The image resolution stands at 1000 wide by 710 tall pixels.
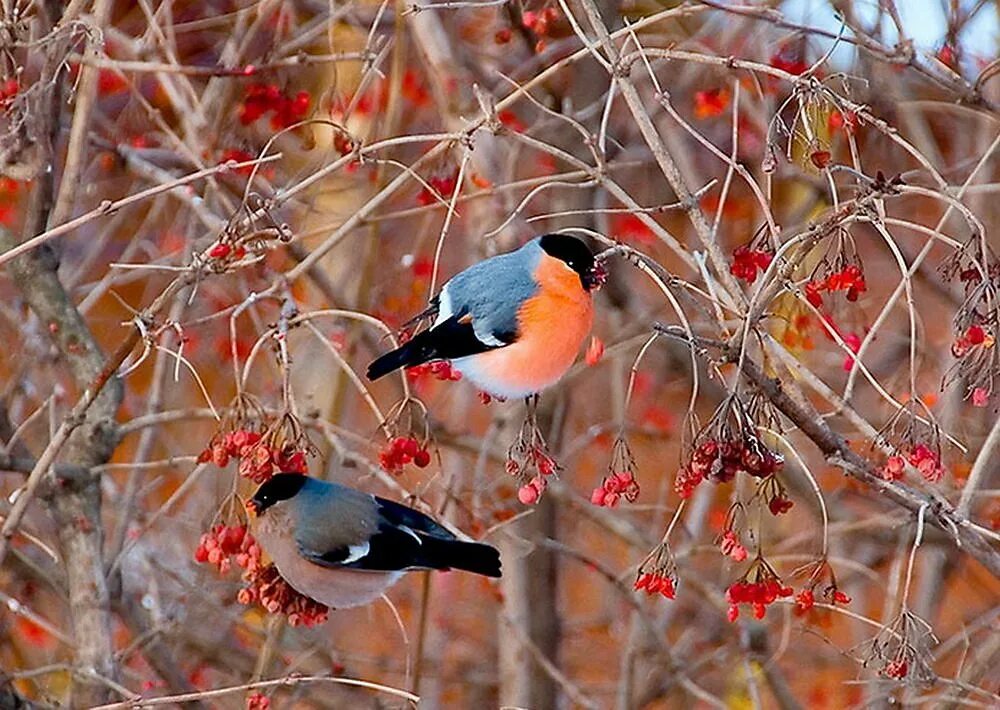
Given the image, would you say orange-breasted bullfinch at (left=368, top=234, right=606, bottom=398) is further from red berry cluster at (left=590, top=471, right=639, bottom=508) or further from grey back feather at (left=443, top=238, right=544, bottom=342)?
red berry cluster at (left=590, top=471, right=639, bottom=508)

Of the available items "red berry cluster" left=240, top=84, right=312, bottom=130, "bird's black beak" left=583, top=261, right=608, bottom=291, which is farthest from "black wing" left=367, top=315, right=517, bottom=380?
"red berry cluster" left=240, top=84, right=312, bottom=130

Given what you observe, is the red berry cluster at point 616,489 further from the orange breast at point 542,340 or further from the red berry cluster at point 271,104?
the red berry cluster at point 271,104

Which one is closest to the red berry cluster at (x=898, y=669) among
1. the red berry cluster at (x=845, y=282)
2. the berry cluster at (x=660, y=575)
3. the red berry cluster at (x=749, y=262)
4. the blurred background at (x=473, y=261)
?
the blurred background at (x=473, y=261)

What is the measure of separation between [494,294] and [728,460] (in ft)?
2.63

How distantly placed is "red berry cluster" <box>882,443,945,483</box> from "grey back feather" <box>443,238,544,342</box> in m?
0.81

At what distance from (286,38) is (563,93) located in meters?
1.09

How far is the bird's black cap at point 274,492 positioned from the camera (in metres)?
3.09

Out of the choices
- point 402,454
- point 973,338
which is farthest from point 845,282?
point 402,454

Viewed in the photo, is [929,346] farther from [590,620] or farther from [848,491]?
[590,620]

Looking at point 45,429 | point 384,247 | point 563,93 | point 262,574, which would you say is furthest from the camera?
point 384,247

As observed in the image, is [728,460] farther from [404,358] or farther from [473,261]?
[473,261]

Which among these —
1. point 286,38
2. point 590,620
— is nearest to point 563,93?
point 286,38

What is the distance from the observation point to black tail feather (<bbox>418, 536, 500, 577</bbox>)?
2980mm

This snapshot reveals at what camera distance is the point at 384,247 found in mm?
6051
